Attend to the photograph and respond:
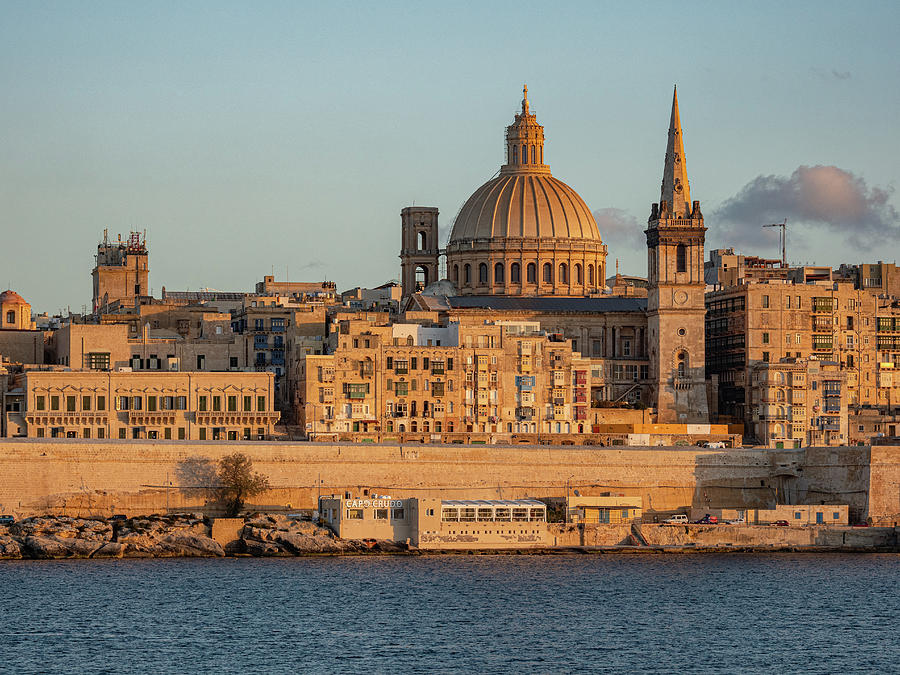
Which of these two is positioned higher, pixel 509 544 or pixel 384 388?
pixel 384 388

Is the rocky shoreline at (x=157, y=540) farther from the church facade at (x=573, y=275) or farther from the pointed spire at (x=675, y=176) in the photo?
the pointed spire at (x=675, y=176)

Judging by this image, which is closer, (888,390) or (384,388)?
(384,388)

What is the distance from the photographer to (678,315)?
343 feet

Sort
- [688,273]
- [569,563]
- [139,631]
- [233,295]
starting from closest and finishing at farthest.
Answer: [139,631] → [569,563] → [688,273] → [233,295]

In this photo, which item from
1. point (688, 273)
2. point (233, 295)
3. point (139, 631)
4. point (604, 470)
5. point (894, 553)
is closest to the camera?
point (139, 631)

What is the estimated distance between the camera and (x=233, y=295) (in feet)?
414

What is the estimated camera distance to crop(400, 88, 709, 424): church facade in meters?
104

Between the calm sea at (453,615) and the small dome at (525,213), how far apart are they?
34681mm

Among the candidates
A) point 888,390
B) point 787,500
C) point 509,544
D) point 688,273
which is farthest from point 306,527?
point 888,390

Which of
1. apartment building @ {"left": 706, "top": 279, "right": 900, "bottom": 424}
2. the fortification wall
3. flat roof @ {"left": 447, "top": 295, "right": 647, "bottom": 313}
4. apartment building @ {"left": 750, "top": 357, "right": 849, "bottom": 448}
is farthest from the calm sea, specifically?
flat roof @ {"left": 447, "top": 295, "right": 647, "bottom": 313}

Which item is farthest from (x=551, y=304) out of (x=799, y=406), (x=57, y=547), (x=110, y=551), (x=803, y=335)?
(x=57, y=547)

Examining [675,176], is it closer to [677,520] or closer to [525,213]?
[525,213]

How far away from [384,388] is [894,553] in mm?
25031

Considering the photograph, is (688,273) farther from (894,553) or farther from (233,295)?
(233,295)
